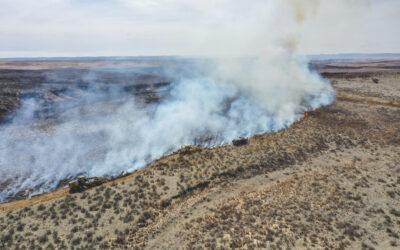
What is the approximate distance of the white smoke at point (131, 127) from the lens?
1368 inches

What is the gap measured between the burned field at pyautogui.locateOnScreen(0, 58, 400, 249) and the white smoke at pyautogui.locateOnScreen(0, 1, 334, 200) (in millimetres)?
4803

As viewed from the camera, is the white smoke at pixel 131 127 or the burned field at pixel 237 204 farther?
the white smoke at pixel 131 127

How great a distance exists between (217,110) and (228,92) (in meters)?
14.4

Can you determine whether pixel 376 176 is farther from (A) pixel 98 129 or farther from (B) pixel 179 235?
(A) pixel 98 129

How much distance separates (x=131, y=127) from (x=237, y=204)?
25.8 metres

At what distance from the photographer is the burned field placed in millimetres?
21312

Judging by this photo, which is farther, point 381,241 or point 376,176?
point 376,176

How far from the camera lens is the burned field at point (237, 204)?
839 inches

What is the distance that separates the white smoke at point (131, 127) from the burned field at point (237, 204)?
15.8 feet

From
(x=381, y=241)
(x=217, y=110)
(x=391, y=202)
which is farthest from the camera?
(x=217, y=110)

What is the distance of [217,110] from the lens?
2110 inches

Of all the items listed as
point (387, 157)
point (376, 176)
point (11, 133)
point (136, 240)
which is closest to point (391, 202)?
point (376, 176)

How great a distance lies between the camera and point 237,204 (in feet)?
82.2

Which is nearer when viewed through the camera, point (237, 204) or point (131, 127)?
point (237, 204)
